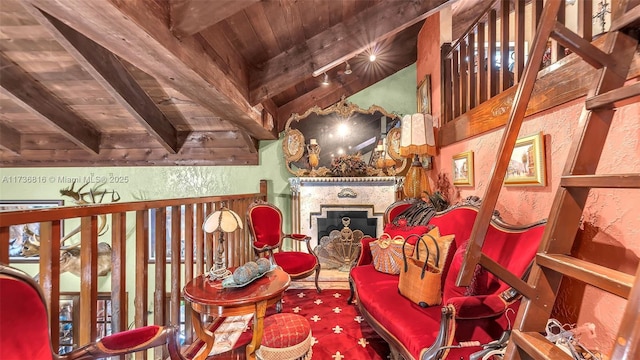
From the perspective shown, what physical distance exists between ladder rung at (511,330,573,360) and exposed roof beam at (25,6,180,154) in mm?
3402

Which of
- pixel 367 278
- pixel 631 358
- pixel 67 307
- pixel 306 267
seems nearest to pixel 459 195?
pixel 367 278

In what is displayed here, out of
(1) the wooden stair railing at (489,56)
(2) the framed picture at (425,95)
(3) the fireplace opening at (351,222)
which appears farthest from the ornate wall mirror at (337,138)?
(1) the wooden stair railing at (489,56)

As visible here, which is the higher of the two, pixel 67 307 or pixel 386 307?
pixel 386 307

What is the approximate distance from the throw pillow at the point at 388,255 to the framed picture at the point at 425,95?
2084 mm

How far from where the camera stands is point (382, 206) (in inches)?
156

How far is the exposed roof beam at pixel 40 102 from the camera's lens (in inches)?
114

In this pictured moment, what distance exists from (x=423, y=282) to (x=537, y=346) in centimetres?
80

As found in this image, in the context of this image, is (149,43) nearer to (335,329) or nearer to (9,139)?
(335,329)

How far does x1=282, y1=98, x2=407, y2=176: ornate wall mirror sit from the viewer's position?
4.05m

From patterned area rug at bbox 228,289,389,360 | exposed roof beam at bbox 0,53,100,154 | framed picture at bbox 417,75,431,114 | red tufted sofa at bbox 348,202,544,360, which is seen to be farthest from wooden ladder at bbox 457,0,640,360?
exposed roof beam at bbox 0,53,100,154

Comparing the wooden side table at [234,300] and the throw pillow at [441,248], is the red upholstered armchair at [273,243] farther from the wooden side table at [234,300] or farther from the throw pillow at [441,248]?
the throw pillow at [441,248]

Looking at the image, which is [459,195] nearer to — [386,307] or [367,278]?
[367,278]

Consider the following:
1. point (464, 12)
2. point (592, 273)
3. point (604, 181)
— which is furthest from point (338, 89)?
point (592, 273)

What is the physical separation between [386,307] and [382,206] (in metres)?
2.37
